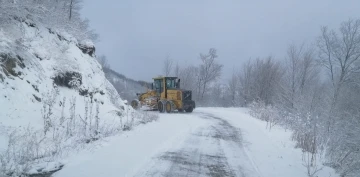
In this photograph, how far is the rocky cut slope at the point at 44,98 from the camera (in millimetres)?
6746

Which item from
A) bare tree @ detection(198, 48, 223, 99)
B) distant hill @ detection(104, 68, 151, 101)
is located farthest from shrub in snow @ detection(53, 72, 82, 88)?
bare tree @ detection(198, 48, 223, 99)

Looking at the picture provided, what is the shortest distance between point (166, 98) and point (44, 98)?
51.8 feet

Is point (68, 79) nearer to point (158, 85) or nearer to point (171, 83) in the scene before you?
point (171, 83)

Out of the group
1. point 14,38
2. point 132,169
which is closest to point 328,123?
point 132,169

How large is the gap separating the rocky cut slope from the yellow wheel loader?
8.36 meters

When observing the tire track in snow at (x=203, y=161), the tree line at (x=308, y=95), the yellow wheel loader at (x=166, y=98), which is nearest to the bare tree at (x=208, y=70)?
the tree line at (x=308, y=95)

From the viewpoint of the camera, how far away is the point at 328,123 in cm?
1266

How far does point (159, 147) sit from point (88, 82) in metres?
7.75

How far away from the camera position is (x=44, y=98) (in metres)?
10.4

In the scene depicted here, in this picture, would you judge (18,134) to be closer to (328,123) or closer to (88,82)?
(88,82)

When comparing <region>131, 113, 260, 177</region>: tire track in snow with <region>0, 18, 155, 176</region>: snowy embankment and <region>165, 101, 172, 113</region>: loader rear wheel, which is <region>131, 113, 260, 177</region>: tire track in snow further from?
<region>165, 101, 172, 113</region>: loader rear wheel

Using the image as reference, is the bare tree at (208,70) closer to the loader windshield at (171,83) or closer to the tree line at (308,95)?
the tree line at (308,95)

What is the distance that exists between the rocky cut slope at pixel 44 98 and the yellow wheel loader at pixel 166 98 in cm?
836

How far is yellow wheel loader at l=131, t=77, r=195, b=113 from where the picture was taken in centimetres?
2450
